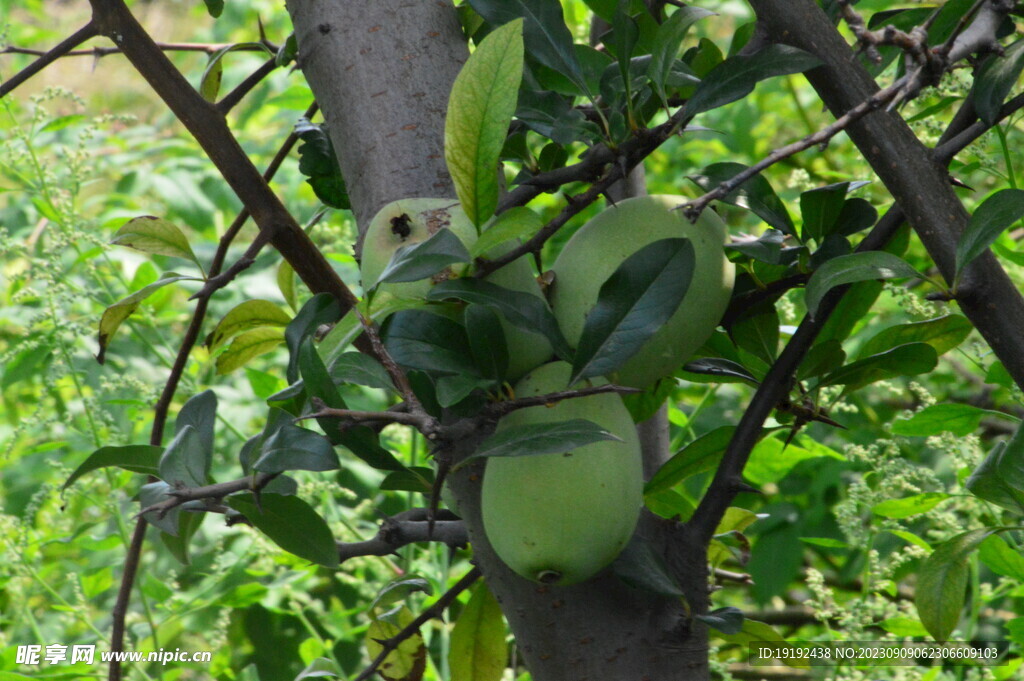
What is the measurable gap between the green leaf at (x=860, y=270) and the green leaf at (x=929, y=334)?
141 millimetres

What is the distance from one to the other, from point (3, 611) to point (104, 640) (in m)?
0.54

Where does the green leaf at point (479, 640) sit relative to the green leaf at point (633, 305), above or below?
below

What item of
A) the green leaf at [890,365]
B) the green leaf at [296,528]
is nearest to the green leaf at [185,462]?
the green leaf at [296,528]

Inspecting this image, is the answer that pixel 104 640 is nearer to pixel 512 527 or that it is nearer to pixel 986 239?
pixel 512 527

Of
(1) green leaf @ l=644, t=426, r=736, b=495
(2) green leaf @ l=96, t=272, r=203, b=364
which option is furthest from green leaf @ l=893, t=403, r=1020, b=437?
(2) green leaf @ l=96, t=272, r=203, b=364

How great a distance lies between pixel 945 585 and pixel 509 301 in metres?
0.30

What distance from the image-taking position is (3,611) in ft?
4.31

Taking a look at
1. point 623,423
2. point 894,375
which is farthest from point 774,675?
point 623,423

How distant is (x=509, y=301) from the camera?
41 centimetres

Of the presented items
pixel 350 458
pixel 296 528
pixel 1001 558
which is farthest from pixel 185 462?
pixel 350 458

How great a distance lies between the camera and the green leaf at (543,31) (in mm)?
478

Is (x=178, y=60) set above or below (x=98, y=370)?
above

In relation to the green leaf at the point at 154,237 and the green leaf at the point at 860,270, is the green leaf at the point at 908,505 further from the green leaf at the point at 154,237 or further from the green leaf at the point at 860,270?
the green leaf at the point at 154,237

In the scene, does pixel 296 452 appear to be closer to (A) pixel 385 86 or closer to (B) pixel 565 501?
(B) pixel 565 501
